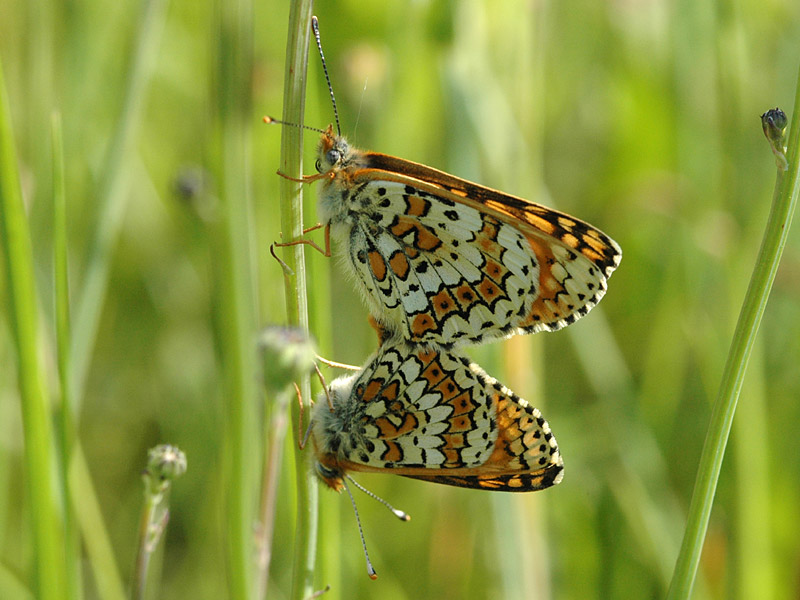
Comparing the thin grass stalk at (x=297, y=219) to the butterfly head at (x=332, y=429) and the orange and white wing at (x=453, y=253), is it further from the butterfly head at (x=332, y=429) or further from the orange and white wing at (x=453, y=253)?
the orange and white wing at (x=453, y=253)

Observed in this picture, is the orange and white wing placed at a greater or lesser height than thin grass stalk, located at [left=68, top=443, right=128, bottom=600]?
greater

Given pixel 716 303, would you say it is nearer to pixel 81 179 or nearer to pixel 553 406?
pixel 553 406

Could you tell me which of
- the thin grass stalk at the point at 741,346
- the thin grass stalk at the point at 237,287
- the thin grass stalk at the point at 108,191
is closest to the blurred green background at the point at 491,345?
the thin grass stalk at the point at 108,191

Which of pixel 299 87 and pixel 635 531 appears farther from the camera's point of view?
pixel 635 531

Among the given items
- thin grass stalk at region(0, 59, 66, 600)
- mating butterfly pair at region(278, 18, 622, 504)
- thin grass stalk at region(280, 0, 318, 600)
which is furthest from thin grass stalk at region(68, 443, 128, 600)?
thin grass stalk at region(280, 0, 318, 600)

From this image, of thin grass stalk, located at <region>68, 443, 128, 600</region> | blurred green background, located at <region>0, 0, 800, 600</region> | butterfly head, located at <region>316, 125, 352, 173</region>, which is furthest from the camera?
blurred green background, located at <region>0, 0, 800, 600</region>

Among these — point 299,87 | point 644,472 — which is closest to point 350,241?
point 299,87

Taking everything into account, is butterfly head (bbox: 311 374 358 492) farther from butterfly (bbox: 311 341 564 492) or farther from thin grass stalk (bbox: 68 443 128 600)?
thin grass stalk (bbox: 68 443 128 600)
